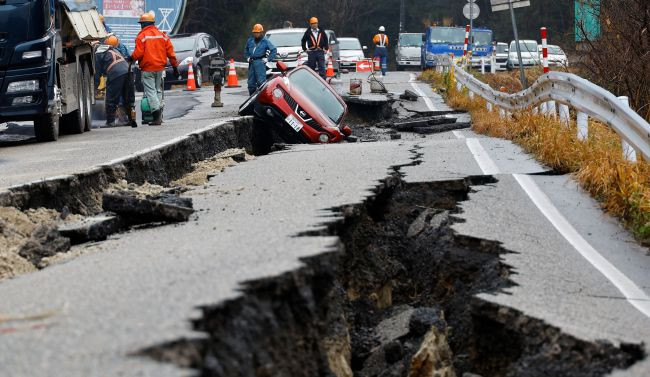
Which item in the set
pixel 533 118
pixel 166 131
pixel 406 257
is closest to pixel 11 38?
pixel 166 131

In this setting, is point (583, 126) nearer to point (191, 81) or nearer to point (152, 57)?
point (152, 57)

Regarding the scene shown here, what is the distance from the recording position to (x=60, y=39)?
14.7 metres

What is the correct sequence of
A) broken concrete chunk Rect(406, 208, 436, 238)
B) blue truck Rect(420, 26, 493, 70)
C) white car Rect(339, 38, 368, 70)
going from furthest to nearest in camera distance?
blue truck Rect(420, 26, 493, 70) < white car Rect(339, 38, 368, 70) < broken concrete chunk Rect(406, 208, 436, 238)

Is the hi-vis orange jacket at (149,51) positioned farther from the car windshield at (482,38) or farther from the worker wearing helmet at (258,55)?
the car windshield at (482,38)

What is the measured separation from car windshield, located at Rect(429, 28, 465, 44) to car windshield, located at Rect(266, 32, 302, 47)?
1374 centimetres

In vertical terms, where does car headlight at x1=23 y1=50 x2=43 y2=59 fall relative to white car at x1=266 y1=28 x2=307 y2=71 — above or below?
above

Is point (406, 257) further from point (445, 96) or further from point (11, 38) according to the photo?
point (445, 96)

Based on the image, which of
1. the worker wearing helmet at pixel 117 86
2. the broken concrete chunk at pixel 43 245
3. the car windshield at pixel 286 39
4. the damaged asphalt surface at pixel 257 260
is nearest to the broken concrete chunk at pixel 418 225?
the damaged asphalt surface at pixel 257 260

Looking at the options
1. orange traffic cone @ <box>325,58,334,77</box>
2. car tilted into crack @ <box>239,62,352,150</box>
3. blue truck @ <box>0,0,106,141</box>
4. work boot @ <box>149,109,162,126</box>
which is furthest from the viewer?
orange traffic cone @ <box>325,58,334,77</box>

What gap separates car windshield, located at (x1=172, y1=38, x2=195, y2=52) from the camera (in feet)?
106

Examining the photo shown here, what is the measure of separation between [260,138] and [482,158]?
15.9 feet

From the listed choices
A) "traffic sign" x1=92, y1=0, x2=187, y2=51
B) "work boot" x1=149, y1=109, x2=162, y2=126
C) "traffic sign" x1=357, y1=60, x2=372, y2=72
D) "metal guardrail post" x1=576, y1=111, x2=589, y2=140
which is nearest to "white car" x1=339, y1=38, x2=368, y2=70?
"traffic sign" x1=357, y1=60, x2=372, y2=72

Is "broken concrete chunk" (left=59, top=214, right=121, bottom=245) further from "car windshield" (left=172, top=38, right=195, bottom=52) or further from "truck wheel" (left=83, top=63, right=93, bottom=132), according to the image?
"car windshield" (left=172, top=38, right=195, bottom=52)

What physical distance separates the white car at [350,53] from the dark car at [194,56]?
7.56 m
